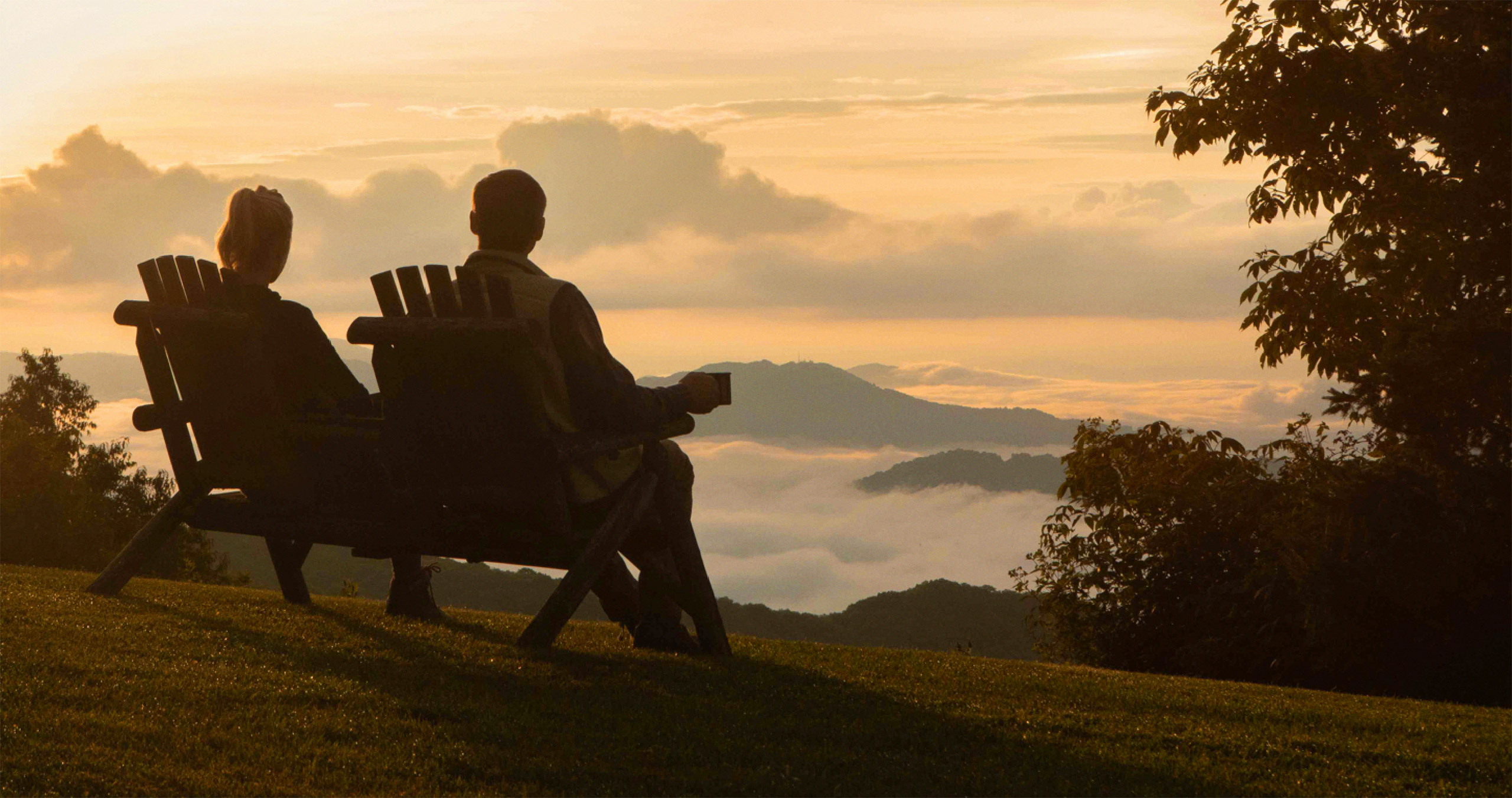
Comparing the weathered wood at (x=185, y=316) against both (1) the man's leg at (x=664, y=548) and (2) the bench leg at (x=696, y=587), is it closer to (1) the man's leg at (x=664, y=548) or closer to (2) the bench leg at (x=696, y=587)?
(1) the man's leg at (x=664, y=548)

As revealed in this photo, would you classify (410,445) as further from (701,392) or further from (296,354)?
(701,392)

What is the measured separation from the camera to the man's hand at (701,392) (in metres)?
6.56

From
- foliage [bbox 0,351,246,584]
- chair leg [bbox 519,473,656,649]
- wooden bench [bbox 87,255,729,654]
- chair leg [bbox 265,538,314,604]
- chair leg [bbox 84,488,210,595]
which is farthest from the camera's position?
foliage [bbox 0,351,246,584]

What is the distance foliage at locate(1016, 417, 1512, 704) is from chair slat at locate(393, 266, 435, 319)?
29.9 ft

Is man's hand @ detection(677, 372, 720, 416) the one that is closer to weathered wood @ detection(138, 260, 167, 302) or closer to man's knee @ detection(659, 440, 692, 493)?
man's knee @ detection(659, 440, 692, 493)

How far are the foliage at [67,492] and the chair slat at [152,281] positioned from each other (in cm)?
1589

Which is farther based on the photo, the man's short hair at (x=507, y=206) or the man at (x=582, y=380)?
the man's short hair at (x=507, y=206)

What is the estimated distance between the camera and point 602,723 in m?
4.97

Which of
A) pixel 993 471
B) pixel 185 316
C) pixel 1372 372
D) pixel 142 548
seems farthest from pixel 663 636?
pixel 993 471

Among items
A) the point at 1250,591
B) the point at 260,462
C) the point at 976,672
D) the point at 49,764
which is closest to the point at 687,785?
the point at 49,764

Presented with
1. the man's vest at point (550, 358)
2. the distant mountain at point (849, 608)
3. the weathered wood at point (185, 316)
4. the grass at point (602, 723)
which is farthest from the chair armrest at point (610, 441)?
the distant mountain at point (849, 608)

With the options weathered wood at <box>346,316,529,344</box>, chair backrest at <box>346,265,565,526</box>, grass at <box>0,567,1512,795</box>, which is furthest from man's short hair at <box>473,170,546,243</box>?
grass at <box>0,567,1512,795</box>

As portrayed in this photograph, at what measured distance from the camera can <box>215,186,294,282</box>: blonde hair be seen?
683 centimetres

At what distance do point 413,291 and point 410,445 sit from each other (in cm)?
70
